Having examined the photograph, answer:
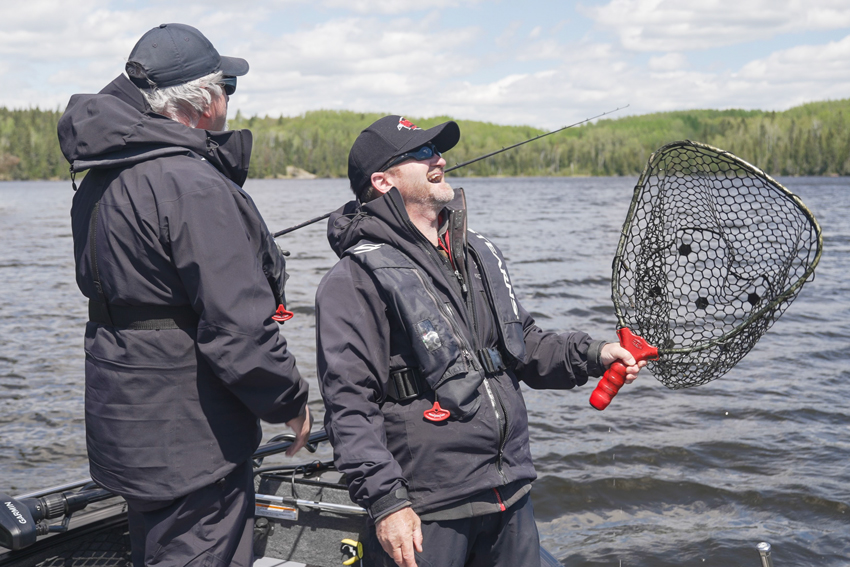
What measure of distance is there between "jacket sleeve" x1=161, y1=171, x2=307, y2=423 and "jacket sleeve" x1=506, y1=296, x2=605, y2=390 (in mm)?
1114

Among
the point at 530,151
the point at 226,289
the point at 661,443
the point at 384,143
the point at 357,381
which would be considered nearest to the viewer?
the point at 226,289

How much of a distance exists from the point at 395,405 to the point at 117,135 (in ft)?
4.45

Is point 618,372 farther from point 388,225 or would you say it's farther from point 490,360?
point 388,225

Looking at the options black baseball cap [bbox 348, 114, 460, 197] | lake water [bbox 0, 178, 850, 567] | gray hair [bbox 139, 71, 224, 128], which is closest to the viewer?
gray hair [bbox 139, 71, 224, 128]

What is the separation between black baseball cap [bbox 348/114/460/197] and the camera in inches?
118

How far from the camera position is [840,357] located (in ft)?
36.4

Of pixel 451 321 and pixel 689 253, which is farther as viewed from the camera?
pixel 689 253

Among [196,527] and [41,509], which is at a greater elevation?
[196,527]

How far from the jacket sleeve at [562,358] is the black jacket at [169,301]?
108 cm

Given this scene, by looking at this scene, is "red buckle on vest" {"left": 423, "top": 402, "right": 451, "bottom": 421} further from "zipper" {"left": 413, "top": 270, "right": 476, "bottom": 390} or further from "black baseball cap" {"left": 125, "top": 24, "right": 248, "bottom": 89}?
"black baseball cap" {"left": 125, "top": 24, "right": 248, "bottom": 89}

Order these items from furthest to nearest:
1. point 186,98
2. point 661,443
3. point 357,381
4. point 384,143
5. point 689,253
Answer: point 661,443 < point 689,253 < point 384,143 < point 186,98 < point 357,381

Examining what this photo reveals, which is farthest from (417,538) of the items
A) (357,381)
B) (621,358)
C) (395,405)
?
(621,358)

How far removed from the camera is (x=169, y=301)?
2.56 meters

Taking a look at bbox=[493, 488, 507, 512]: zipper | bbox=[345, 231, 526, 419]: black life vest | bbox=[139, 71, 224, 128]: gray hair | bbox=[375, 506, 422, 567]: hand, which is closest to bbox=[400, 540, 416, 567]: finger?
bbox=[375, 506, 422, 567]: hand
